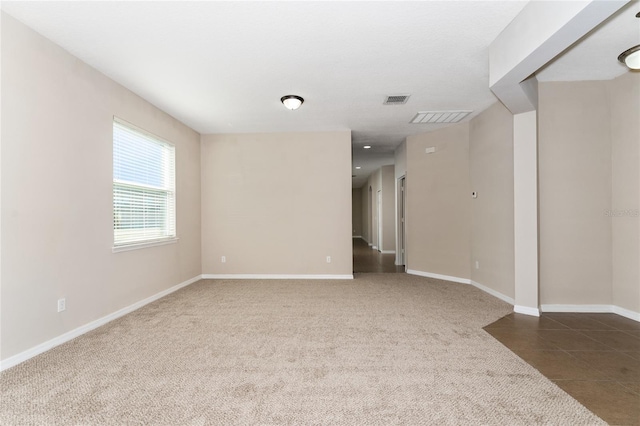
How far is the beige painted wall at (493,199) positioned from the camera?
Answer: 3857 mm

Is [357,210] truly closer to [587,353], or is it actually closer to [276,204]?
[276,204]

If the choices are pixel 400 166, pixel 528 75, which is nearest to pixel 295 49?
pixel 528 75

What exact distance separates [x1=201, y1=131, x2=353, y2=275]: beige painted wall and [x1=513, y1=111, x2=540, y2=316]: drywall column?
105 inches

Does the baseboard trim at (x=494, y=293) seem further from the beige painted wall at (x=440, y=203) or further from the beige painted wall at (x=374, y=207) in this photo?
the beige painted wall at (x=374, y=207)

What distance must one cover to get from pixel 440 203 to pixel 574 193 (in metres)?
2.10

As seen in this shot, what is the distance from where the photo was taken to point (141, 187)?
379 centimetres

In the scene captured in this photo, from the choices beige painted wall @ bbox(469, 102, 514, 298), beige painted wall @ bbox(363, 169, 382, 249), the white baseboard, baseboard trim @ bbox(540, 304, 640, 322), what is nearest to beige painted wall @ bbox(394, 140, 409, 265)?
beige painted wall @ bbox(469, 102, 514, 298)

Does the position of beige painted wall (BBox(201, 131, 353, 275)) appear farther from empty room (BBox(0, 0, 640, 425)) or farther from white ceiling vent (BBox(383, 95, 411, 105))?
white ceiling vent (BBox(383, 95, 411, 105))

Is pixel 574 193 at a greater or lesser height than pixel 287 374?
greater

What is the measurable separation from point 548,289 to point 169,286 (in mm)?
5222

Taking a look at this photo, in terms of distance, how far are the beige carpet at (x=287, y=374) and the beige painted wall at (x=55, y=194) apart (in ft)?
1.09

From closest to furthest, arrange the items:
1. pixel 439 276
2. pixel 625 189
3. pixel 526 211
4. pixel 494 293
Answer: pixel 625 189 < pixel 526 211 < pixel 494 293 < pixel 439 276

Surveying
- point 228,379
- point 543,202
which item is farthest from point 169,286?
point 543,202

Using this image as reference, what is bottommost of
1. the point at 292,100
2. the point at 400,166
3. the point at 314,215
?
the point at 314,215
